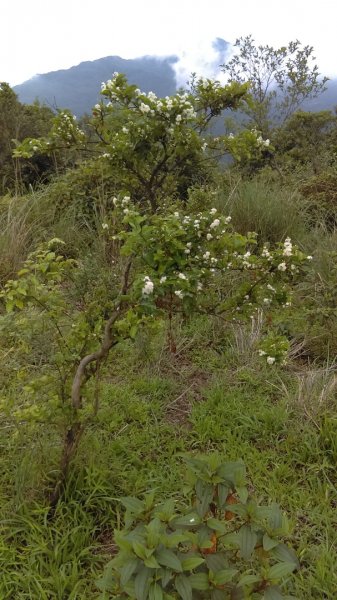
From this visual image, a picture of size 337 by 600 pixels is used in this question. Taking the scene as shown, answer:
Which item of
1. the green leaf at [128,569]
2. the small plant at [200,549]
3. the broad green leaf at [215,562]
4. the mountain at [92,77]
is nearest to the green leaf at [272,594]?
the small plant at [200,549]

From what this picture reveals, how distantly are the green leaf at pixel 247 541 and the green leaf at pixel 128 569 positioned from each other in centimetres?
28

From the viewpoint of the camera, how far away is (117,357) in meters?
3.07

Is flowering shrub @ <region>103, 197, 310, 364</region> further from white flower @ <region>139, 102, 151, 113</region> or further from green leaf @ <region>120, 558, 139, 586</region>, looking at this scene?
green leaf @ <region>120, 558, 139, 586</region>

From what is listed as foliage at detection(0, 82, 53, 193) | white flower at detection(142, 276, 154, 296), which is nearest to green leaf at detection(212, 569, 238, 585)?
white flower at detection(142, 276, 154, 296)

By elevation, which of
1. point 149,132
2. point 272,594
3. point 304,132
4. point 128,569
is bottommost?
point 304,132

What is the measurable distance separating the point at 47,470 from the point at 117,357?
1244 mm

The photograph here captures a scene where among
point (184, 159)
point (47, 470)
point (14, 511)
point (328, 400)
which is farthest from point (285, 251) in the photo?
point (14, 511)

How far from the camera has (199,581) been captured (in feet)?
3.61

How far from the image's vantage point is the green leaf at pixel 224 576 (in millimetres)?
1087

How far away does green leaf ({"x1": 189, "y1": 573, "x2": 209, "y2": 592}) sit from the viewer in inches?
42.9

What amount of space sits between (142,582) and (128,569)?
0.04 meters

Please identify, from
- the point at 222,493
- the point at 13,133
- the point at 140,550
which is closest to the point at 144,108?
the point at 222,493

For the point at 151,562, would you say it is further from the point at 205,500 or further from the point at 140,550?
the point at 205,500

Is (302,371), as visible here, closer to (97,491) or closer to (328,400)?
(328,400)
